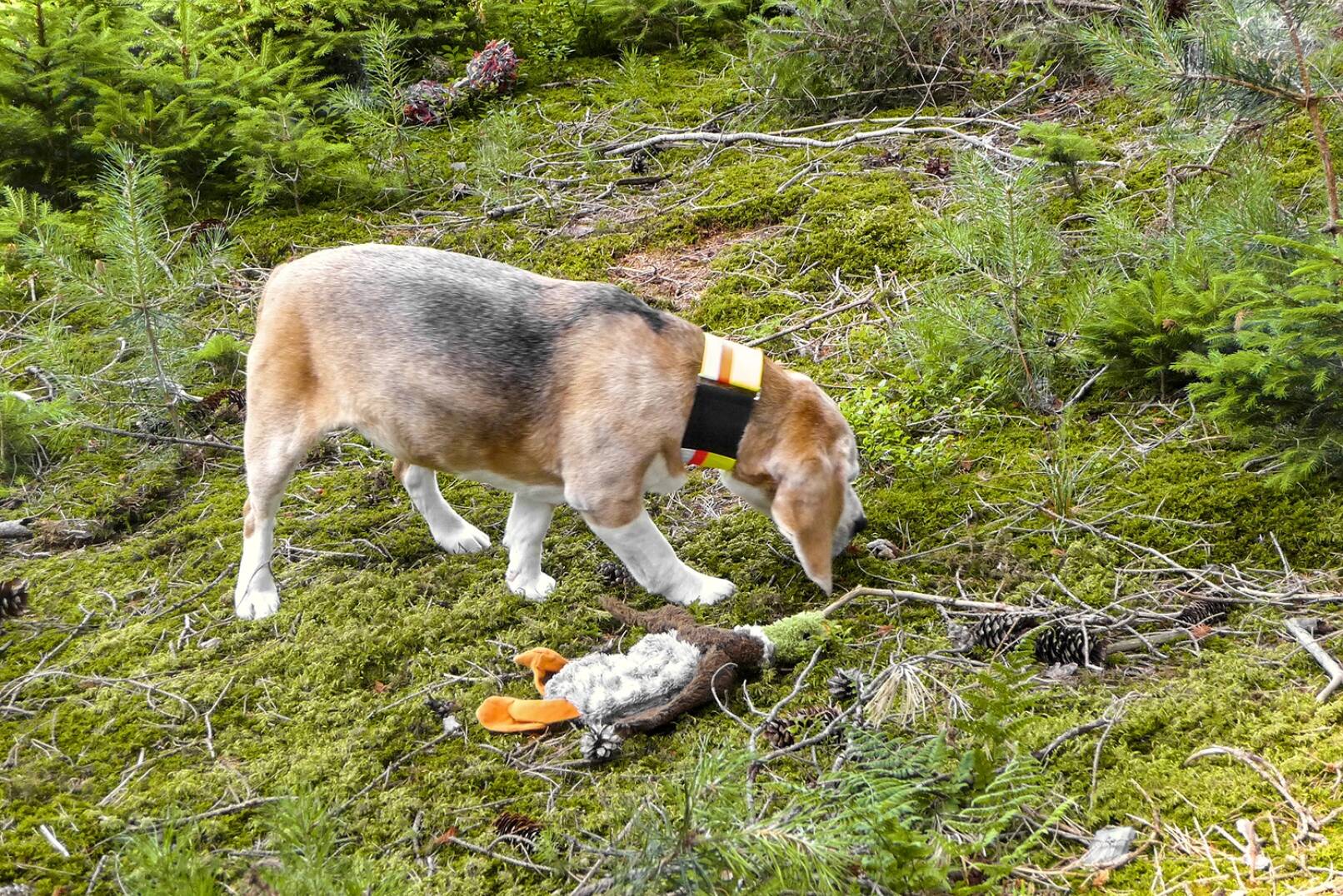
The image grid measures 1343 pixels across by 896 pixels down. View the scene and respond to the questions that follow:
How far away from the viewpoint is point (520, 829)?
2986mm

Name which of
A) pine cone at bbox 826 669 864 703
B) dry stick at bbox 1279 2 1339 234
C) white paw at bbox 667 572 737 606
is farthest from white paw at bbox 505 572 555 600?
dry stick at bbox 1279 2 1339 234

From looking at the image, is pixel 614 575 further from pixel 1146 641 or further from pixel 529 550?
pixel 1146 641

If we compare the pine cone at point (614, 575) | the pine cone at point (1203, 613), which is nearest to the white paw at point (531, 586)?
the pine cone at point (614, 575)

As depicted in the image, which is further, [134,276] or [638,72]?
[638,72]

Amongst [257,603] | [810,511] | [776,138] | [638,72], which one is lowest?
[257,603]

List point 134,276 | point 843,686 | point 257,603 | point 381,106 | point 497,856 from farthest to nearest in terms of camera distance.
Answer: point 381,106, point 134,276, point 257,603, point 843,686, point 497,856

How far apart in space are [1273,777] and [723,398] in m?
1.93

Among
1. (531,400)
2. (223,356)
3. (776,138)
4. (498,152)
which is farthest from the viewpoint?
(498,152)

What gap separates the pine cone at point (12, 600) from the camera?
400 cm

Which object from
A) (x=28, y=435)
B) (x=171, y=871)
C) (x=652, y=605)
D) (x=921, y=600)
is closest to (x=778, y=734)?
(x=921, y=600)

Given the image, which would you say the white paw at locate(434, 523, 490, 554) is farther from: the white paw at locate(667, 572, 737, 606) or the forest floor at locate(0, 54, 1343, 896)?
the white paw at locate(667, 572, 737, 606)

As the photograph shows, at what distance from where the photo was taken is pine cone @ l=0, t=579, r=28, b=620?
157 inches

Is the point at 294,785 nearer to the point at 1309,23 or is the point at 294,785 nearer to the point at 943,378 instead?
the point at 943,378

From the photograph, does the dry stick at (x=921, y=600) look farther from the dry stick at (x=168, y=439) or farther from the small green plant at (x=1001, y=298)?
the dry stick at (x=168, y=439)
